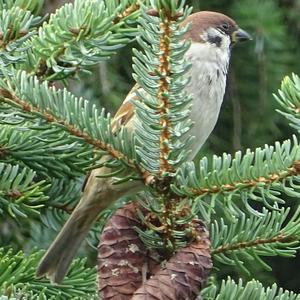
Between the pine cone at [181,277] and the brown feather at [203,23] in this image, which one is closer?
the pine cone at [181,277]

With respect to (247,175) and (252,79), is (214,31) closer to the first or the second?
(252,79)

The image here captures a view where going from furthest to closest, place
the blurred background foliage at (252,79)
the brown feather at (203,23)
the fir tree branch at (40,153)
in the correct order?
the blurred background foliage at (252,79) → the brown feather at (203,23) → the fir tree branch at (40,153)

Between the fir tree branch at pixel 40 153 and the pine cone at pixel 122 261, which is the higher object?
the fir tree branch at pixel 40 153

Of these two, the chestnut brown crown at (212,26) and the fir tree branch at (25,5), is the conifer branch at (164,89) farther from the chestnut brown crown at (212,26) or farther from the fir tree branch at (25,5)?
the chestnut brown crown at (212,26)

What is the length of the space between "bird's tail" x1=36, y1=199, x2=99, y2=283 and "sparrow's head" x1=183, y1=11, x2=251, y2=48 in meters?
0.57

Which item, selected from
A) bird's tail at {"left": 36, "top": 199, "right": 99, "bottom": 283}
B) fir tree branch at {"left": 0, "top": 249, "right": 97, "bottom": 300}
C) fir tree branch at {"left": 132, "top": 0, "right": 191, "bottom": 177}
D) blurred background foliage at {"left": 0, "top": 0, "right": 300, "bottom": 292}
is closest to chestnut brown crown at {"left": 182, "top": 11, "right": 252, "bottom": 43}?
blurred background foliage at {"left": 0, "top": 0, "right": 300, "bottom": 292}

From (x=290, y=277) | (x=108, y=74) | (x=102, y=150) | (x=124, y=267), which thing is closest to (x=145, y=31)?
(x=102, y=150)

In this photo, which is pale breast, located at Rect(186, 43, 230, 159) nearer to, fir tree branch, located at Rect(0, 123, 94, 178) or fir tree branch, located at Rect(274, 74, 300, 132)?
fir tree branch, located at Rect(0, 123, 94, 178)

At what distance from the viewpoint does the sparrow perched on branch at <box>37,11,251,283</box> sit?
5.96 feet

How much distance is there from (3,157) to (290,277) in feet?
5.24

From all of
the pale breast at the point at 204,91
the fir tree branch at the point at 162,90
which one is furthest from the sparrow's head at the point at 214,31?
the fir tree branch at the point at 162,90

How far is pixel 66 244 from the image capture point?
194 centimetres

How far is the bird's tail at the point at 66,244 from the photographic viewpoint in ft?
5.32

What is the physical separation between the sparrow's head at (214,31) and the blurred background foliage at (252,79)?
375 millimetres
